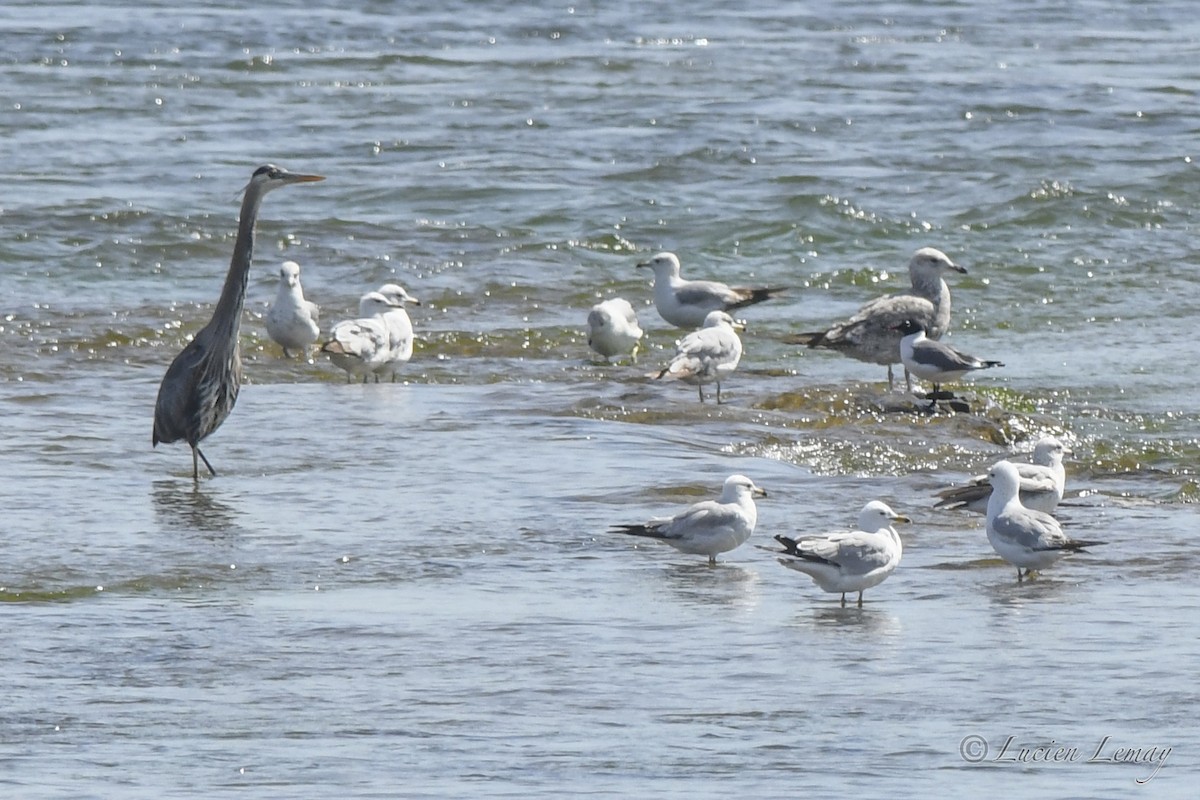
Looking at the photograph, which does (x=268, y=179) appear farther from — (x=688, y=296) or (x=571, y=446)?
(x=688, y=296)

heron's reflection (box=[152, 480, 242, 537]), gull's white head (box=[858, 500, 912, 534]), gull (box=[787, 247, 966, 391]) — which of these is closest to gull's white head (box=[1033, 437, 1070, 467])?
gull's white head (box=[858, 500, 912, 534])

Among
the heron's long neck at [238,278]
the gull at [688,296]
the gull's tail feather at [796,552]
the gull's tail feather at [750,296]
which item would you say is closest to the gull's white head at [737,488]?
the gull's tail feather at [796,552]

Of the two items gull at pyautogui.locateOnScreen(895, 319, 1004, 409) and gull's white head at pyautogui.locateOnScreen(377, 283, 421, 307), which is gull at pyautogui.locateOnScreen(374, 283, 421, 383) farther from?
gull at pyautogui.locateOnScreen(895, 319, 1004, 409)

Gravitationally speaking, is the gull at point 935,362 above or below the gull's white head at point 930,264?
below

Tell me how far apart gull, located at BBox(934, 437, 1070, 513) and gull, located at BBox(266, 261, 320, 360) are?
18.4 feet

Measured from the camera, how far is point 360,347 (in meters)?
13.5

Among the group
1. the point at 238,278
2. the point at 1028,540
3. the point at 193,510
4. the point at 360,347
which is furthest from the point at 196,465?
the point at 1028,540

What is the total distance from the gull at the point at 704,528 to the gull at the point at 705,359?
3.75m

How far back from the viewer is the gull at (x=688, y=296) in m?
15.6

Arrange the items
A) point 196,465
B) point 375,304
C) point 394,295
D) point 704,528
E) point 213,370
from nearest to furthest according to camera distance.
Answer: point 704,528 < point 196,465 < point 213,370 < point 375,304 < point 394,295

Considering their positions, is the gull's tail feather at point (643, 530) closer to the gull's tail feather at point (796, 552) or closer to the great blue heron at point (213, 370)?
the gull's tail feather at point (796, 552)

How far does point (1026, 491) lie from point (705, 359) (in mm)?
3428

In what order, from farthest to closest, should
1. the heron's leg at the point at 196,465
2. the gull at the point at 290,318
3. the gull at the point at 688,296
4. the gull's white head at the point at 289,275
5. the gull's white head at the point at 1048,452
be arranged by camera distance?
the gull at the point at 688,296, the gull's white head at the point at 289,275, the gull at the point at 290,318, the heron's leg at the point at 196,465, the gull's white head at the point at 1048,452

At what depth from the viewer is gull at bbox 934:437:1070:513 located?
9.73 metres
